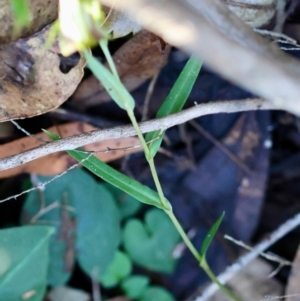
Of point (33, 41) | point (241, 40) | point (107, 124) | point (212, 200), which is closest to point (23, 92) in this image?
point (33, 41)

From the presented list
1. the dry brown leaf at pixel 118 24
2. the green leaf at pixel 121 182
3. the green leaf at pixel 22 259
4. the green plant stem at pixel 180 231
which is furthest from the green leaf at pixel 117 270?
the dry brown leaf at pixel 118 24

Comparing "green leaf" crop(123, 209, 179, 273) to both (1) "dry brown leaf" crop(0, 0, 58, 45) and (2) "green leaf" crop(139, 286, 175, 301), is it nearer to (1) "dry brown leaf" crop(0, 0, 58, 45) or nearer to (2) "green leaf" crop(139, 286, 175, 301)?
(2) "green leaf" crop(139, 286, 175, 301)

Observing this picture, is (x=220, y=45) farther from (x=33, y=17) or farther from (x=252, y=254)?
(x=252, y=254)

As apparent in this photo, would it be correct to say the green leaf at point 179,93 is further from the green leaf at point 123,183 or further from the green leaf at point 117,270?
the green leaf at point 117,270

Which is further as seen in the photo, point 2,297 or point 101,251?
point 101,251

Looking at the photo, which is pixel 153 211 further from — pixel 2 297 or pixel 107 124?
pixel 2 297

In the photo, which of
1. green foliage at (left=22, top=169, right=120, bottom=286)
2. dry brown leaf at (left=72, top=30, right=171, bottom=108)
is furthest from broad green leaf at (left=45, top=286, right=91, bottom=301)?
dry brown leaf at (left=72, top=30, right=171, bottom=108)
